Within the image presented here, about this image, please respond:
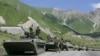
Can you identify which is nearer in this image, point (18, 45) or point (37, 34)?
point (18, 45)

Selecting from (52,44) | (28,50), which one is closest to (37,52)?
(28,50)

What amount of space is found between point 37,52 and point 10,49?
3374 mm

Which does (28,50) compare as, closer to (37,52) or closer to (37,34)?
(37,52)

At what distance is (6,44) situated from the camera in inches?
1521

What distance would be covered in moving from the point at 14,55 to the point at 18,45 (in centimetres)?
130

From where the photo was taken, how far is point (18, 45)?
3828 cm

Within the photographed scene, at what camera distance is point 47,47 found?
52219mm

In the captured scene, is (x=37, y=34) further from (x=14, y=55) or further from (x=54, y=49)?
(x=54, y=49)

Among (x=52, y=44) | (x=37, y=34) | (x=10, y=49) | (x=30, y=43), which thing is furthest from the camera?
(x=52, y=44)

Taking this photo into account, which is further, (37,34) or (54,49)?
(54,49)

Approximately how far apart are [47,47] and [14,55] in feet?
47.0

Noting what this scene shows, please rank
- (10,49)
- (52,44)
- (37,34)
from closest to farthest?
(10,49) → (37,34) → (52,44)

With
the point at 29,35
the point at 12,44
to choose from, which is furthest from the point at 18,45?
the point at 29,35

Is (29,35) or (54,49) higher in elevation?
(29,35)
